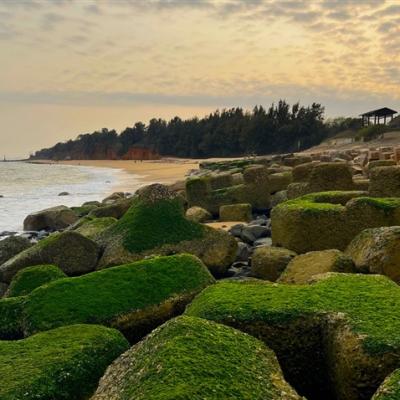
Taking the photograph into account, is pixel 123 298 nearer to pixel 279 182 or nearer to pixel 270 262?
pixel 270 262

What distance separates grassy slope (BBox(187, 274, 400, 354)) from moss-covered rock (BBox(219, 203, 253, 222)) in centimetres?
749

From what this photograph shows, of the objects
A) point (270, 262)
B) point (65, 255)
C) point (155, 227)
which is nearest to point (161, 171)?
point (155, 227)

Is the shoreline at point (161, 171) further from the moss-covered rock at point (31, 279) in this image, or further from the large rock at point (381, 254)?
the large rock at point (381, 254)

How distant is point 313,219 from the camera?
7031mm

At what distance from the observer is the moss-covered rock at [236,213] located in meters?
11.8

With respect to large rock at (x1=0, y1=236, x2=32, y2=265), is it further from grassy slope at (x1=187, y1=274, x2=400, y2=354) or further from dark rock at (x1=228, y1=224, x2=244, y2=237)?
grassy slope at (x1=187, y1=274, x2=400, y2=354)

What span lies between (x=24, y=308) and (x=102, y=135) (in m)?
126

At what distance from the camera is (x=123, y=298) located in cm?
478

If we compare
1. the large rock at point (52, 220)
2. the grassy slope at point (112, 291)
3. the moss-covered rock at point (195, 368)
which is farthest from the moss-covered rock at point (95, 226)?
the moss-covered rock at point (195, 368)

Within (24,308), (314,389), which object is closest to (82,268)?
(24,308)

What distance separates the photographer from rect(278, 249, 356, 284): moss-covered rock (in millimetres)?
5234

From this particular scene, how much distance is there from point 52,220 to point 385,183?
9.67 meters

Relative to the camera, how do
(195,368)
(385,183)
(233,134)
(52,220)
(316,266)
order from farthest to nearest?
(233,134) → (52,220) → (385,183) → (316,266) → (195,368)

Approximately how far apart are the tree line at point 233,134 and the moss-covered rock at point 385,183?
188 feet
